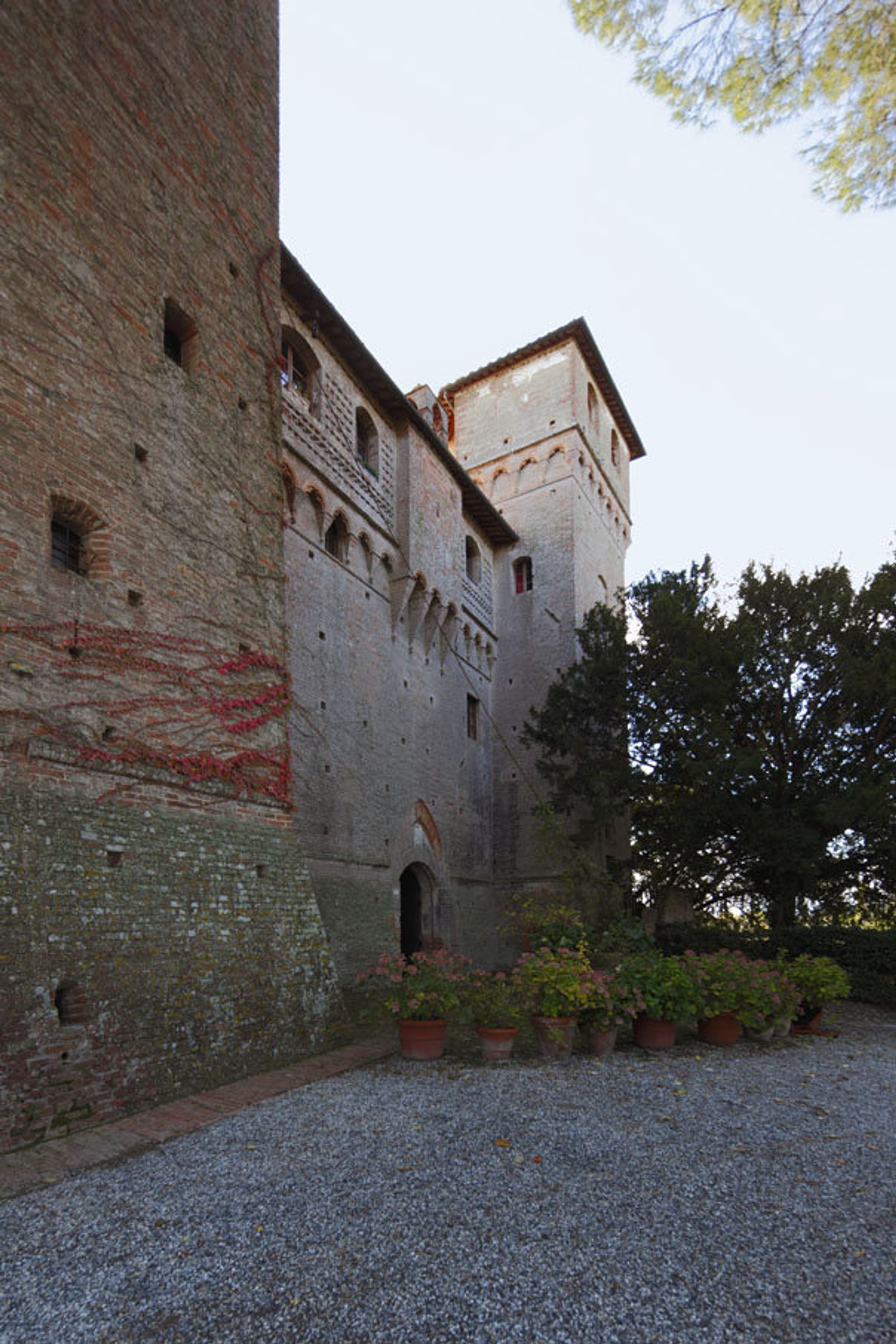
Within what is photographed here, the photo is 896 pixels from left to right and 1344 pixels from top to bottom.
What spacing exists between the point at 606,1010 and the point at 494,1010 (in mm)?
1271

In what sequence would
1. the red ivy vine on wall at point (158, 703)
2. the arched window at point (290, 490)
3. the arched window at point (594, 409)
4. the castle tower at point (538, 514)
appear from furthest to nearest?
the arched window at point (594, 409) → the castle tower at point (538, 514) → the arched window at point (290, 490) → the red ivy vine on wall at point (158, 703)

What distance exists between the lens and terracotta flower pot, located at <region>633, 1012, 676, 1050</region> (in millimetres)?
8320

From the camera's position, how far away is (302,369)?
12633mm

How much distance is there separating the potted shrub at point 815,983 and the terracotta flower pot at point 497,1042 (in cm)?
424

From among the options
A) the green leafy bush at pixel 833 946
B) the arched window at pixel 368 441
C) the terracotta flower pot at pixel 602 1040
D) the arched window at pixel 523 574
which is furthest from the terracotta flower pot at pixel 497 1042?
A: the arched window at pixel 523 574

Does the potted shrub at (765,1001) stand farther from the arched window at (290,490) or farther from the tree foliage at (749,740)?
the arched window at (290,490)

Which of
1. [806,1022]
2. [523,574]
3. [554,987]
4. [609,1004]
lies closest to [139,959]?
[554,987]

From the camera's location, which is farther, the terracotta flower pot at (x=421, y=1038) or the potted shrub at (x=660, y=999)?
the potted shrub at (x=660, y=999)

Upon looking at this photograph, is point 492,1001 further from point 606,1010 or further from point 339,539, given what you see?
point 339,539

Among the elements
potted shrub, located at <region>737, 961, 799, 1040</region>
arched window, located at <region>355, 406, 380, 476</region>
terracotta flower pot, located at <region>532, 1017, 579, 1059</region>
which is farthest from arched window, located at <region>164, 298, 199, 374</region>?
potted shrub, located at <region>737, 961, 799, 1040</region>

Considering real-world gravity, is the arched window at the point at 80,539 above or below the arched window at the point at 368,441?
below

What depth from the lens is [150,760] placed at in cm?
646

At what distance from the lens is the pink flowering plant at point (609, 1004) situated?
783 centimetres

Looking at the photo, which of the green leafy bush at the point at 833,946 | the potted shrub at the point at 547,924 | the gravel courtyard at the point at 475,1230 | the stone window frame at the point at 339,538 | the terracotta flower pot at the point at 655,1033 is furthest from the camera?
the green leafy bush at the point at 833,946
